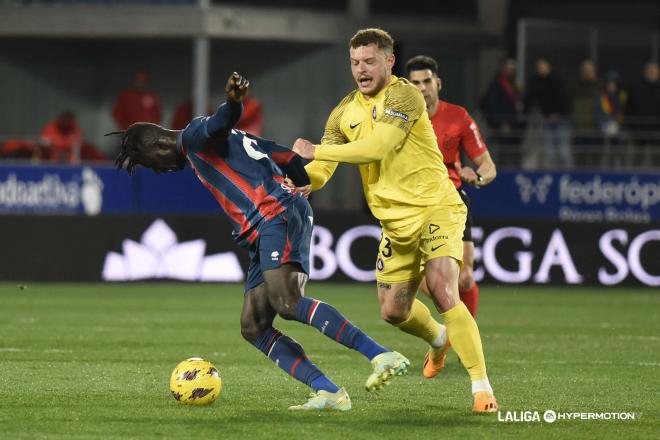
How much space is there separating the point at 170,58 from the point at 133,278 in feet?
36.6

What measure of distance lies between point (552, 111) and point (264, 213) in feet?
46.3

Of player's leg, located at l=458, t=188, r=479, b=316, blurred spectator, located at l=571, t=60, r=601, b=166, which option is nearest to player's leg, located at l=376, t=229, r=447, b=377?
player's leg, located at l=458, t=188, r=479, b=316

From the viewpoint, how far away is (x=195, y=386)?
301 inches

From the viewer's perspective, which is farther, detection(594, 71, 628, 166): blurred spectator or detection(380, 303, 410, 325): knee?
detection(594, 71, 628, 166): blurred spectator

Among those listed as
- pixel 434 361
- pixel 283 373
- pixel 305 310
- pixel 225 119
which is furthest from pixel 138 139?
pixel 434 361

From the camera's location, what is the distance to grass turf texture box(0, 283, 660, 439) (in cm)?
695

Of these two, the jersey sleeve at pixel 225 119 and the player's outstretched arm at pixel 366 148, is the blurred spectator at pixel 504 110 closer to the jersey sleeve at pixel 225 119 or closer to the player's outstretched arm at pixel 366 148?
the player's outstretched arm at pixel 366 148

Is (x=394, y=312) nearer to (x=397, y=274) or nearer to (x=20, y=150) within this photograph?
(x=397, y=274)

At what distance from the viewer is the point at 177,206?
2103cm

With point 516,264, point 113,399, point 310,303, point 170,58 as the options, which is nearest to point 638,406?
point 310,303

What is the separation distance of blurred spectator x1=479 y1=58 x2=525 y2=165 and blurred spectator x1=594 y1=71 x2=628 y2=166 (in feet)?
4.09

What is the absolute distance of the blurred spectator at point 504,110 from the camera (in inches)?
846

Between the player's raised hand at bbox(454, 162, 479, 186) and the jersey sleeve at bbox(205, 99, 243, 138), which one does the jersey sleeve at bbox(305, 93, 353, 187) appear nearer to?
the jersey sleeve at bbox(205, 99, 243, 138)

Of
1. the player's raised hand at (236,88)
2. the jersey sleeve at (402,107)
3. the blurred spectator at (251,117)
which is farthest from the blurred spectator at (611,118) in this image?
the player's raised hand at (236,88)
